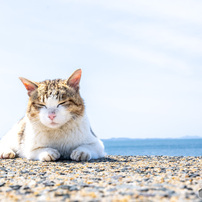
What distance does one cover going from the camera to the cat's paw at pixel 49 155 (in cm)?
609

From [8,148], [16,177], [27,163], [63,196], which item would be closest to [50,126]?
[27,163]

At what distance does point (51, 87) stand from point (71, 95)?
1.38 ft

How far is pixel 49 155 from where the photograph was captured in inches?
239

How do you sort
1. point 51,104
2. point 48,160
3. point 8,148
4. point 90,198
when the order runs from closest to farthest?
point 90,198
point 51,104
point 48,160
point 8,148

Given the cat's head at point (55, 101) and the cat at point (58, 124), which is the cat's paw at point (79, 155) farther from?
the cat's head at point (55, 101)

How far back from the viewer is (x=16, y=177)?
4.69 m

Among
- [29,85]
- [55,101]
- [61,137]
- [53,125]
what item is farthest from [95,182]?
[29,85]

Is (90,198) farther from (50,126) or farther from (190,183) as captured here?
(50,126)

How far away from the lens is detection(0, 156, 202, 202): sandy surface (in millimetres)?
3254

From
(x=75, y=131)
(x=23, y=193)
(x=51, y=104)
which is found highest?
(x=51, y=104)

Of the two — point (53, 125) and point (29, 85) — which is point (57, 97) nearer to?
point (53, 125)

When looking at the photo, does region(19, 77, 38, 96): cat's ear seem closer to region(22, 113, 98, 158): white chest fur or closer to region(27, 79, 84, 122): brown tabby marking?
region(27, 79, 84, 122): brown tabby marking

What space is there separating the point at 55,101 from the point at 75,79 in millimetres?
757

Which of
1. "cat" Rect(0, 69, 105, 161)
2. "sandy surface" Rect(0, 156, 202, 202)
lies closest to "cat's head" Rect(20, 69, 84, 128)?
"cat" Rect(0, 69, 105, 161)
